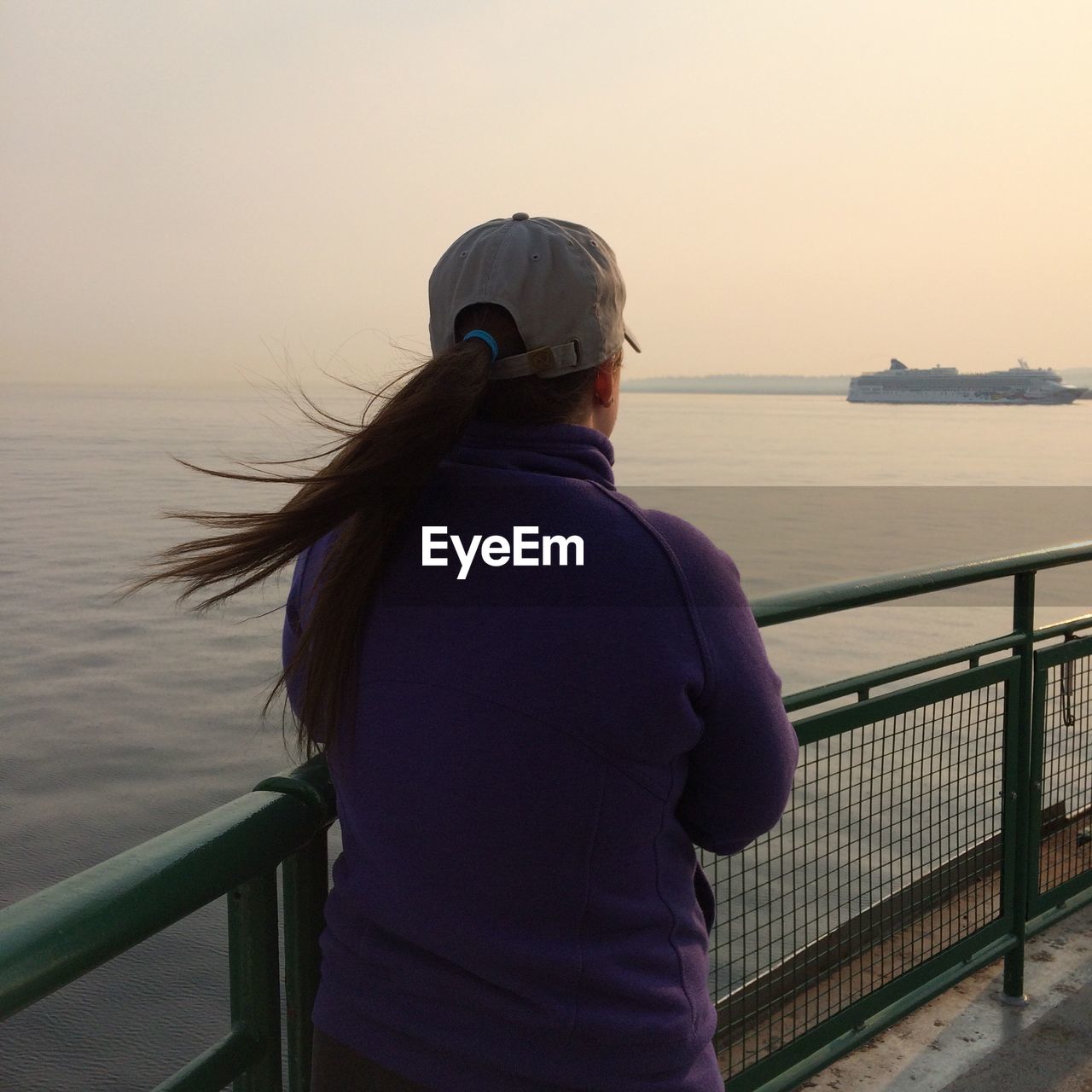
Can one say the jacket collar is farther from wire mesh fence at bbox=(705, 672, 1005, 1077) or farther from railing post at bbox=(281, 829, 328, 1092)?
wire mesh fence at bbox=(705, 672, 1005, 1077)

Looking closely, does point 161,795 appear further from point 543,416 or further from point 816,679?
point 543,416

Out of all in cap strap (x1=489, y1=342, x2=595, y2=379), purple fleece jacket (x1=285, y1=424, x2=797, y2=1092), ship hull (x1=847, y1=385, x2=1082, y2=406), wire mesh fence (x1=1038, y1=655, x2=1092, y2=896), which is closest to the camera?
purple fleece jacket (x1=285, y1=424, x2=797, y2=1092)

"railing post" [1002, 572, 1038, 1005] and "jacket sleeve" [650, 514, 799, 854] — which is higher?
"jacket sleeve" [650, 514, 799, 854]

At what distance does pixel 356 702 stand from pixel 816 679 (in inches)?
561

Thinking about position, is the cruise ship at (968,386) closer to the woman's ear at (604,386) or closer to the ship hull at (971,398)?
the ship hull at (971,398)

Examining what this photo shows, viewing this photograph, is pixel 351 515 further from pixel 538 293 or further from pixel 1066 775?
pixel 1066 775

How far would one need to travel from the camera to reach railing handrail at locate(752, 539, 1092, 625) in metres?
2.11

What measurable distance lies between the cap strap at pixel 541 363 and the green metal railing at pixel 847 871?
1.81 ft

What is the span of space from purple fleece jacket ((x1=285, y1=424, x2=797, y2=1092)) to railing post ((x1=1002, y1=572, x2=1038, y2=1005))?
6.55ft

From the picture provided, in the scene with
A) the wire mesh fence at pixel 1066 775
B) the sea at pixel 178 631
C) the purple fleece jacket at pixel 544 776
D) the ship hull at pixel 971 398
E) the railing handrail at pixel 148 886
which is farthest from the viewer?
the ship hull at pixel 971 398

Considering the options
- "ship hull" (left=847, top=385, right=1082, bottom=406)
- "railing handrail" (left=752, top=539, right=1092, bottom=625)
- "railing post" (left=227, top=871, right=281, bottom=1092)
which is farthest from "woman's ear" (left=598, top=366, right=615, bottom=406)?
"ship hull" (left=847, top=385, right=1082, bottom=406)

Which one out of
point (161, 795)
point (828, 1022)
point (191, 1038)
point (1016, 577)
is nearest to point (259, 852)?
point (828, 1022)

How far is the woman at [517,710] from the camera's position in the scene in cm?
110

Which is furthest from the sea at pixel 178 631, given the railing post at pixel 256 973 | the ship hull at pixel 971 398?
the ship hull at pixel 971 398
